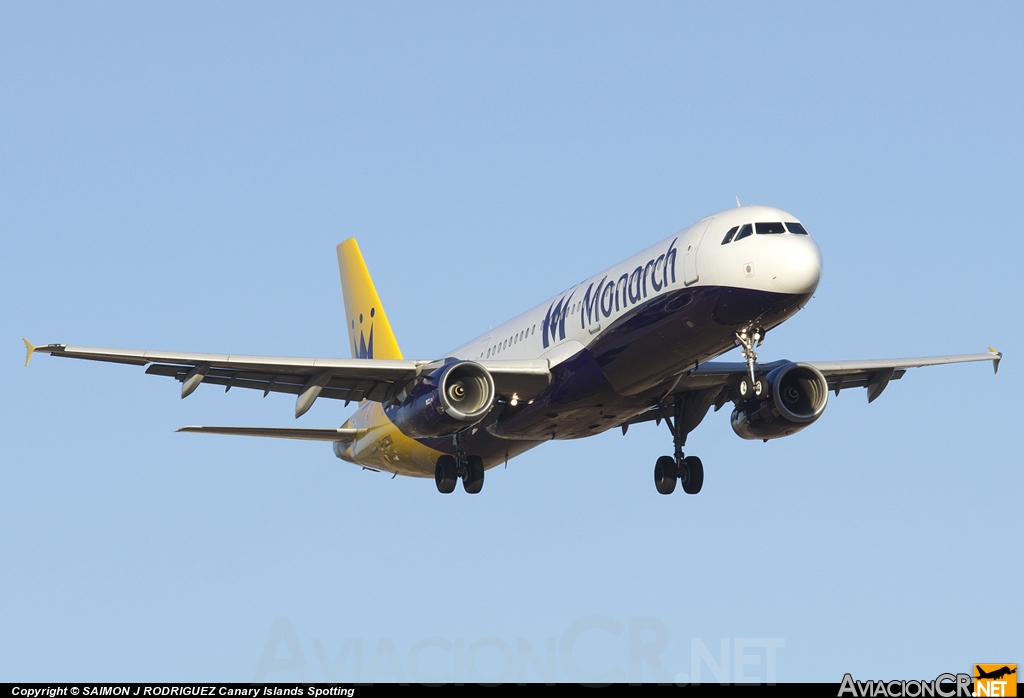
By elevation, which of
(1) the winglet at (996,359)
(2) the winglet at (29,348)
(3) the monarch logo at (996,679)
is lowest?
(3) the monarch logo at (996,679)

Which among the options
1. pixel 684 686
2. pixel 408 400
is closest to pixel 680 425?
pixel 408 400

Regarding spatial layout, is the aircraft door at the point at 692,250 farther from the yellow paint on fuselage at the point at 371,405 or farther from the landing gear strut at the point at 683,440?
the yellow paint on fuselage at the point at 371,405

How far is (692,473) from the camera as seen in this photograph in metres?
41.1

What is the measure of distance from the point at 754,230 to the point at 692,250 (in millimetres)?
1536

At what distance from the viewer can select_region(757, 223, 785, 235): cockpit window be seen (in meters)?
32.9

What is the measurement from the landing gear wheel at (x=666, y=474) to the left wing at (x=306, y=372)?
5847 mm

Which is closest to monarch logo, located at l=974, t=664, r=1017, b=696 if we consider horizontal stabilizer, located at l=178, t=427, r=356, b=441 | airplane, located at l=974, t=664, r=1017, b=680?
airplane, located at l=974, t=664, r=1017, b=680

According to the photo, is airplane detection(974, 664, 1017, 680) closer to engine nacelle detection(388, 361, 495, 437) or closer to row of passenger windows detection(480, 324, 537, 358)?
engine nacelle detection(388, 361, 495, 437)

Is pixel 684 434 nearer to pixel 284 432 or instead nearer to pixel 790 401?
pixel 790 401

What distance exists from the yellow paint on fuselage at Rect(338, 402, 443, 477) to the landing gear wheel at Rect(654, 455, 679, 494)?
6270mm

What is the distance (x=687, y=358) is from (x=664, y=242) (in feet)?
9.62

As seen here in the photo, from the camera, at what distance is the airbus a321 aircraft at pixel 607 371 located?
32.9 m

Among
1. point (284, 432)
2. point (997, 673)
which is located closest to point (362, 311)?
point (284, 432)

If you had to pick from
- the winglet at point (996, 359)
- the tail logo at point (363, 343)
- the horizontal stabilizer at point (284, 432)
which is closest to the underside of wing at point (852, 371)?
the winglet at point (996, 359)
